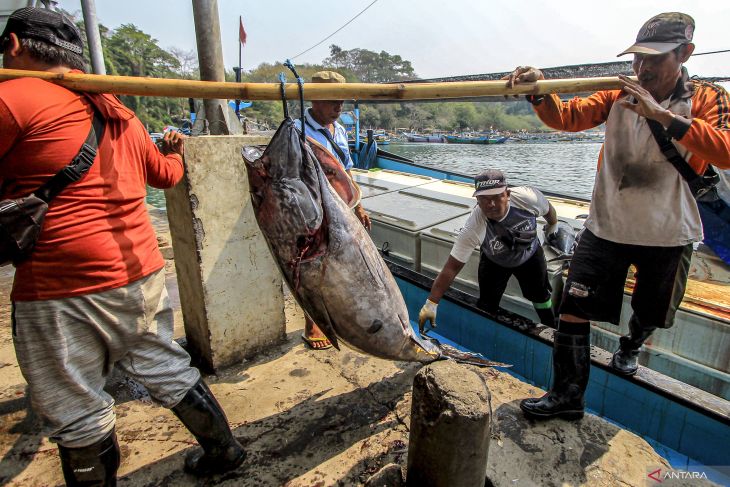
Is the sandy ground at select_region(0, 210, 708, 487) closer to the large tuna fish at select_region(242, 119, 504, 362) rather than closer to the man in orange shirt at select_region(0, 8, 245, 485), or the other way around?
the man in orange shirt at select_region(0, 8, 245, 485)

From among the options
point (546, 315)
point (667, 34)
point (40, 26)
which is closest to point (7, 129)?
point (40, 26)

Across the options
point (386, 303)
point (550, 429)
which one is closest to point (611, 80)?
point (386, 303)

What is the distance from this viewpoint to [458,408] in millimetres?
1711

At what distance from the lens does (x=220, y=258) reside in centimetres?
293

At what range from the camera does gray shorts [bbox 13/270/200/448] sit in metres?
1.61

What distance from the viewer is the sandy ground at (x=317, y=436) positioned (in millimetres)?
2225

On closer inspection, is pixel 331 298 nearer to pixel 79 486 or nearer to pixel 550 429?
pixel 79 486

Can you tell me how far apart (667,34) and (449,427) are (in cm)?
242

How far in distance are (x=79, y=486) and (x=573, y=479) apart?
2512 mm

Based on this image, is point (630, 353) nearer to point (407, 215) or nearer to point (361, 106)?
point (407, 215)

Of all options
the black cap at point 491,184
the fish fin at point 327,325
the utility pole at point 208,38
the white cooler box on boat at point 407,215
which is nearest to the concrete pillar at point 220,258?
the utility pole at point 208,38

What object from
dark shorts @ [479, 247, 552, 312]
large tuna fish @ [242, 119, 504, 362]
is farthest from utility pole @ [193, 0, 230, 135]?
dark shorts @ [479, 247, 552, 312]

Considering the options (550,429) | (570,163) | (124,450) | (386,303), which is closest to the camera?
(386,303)

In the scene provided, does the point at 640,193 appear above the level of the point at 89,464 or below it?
above
